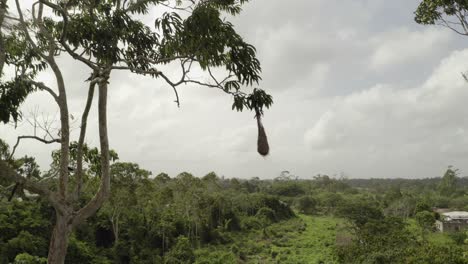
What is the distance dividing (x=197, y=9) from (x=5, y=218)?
690 inches

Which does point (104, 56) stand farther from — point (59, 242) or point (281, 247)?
point (281, 247)

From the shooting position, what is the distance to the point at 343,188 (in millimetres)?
73312

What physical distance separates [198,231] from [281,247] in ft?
21.0

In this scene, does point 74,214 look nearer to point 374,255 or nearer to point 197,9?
point 197,9

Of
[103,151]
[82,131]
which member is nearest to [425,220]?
[103,151]

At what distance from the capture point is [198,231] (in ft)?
95.9

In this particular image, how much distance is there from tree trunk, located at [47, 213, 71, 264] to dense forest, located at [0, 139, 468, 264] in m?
0.73

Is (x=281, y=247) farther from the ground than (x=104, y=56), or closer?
closer

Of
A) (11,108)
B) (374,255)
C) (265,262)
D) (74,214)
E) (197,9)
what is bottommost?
(265,262)

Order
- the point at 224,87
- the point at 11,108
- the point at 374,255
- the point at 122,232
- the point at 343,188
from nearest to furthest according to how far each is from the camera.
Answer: the point at 224,87 < the point at 11,108 < the point at 374,255 < the point at 122,232 < the point at 343,188

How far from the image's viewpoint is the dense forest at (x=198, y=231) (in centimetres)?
1677

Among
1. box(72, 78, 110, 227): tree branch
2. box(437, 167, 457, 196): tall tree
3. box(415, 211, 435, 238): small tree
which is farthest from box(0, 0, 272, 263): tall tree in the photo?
box(437, 167, 457, 196): tall tree

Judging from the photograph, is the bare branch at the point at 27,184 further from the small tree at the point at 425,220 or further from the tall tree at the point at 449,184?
the tall tree at the point at 449,184

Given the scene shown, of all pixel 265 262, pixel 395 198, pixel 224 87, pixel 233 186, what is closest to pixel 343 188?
pixel 395 198
